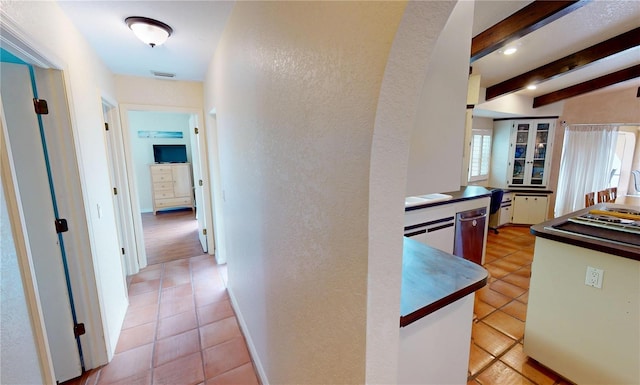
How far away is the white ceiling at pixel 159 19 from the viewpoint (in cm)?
162

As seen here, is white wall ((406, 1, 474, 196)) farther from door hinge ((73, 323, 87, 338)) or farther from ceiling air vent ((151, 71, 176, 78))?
ceiling air vent ((151, 71, 176, 78))

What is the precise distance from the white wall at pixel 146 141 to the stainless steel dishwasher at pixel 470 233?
596 centimetres

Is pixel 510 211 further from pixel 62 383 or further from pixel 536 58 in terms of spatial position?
pixel 62 383

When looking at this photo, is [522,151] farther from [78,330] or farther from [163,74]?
[78,330]

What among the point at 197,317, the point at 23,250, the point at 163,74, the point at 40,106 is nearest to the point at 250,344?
the point at 197,317

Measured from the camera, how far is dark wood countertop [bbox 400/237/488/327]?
1.04 meters

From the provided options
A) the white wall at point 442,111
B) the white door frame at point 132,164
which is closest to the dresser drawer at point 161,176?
the white door frame at point 132,164

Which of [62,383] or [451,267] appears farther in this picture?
[62,383]

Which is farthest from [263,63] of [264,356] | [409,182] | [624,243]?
[624,243]

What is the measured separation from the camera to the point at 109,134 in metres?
2.91

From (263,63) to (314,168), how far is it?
27.9 inches

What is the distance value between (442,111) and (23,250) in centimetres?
177

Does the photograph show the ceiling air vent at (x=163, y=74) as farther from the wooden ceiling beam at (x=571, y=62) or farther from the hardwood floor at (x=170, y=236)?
the wooden ceiling beam at (x=571, y=62)

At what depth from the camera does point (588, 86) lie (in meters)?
4.19
